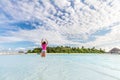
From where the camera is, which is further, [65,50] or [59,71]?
[65,50]

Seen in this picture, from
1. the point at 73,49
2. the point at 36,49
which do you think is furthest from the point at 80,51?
the point at 36,49

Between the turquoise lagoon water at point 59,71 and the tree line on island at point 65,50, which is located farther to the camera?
the tree line on island at point 65,50

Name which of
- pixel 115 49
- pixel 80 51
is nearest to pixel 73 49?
pixel 80 51

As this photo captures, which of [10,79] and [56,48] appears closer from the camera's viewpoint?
[10,79]

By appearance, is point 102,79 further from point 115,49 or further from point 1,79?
point 115,49

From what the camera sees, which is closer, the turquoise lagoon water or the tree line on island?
the turquoise lagoon water

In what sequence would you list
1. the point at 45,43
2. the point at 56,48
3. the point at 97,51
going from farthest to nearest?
the point at 97,51 < the point at 56,48 < the point at 45,43

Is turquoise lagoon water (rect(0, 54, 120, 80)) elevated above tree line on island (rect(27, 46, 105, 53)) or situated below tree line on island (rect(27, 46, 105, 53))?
below

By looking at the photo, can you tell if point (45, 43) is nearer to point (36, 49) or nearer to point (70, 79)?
point (70, 79)

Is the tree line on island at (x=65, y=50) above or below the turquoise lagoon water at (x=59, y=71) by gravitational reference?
above

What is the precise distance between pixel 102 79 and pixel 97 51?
4783 inches

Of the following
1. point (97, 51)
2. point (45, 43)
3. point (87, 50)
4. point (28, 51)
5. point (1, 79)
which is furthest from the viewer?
point (97, 51)

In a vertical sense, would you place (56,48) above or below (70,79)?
above

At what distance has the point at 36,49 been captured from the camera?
10538cm
